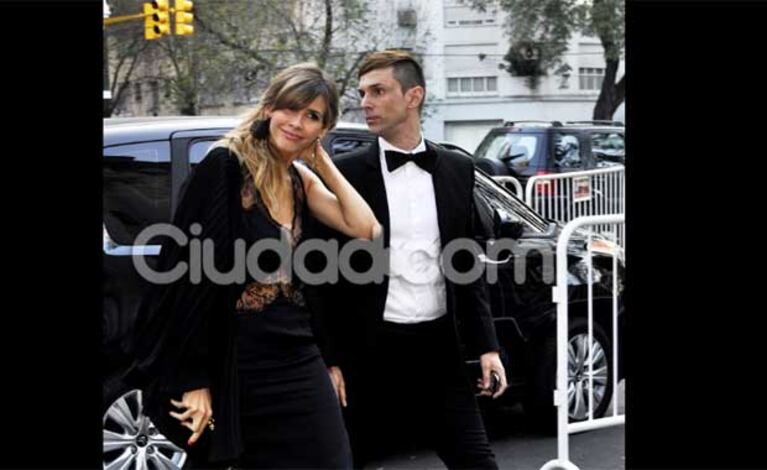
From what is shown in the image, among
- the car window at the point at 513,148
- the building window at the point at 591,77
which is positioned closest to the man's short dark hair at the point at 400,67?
the car window at the point at 513,148

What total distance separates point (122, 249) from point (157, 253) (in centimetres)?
16


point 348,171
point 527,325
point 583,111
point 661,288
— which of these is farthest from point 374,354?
point 583,111

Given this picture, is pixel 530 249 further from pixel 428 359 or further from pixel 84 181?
pixel 84 181

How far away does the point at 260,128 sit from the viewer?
358 centimetres

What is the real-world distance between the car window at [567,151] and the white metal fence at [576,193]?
3.33m

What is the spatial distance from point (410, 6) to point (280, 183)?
13.0ft

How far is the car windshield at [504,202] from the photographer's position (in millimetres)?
6230

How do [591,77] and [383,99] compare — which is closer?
[383,99]

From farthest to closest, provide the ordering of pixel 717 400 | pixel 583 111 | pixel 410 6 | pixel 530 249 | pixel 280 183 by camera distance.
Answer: pixel 583 111, pixel 410 6, pixel 530 249, pixel 717 400, pixel 280 183

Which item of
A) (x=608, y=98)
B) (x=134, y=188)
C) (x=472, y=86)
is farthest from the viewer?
(x=608, y=98)

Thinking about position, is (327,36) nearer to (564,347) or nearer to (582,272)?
(582,272)

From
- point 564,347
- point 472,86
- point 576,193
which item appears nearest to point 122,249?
point 564,347

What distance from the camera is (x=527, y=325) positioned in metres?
5.98

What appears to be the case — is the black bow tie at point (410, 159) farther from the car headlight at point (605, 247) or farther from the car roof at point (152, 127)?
the car headlight at point (605, 247)
